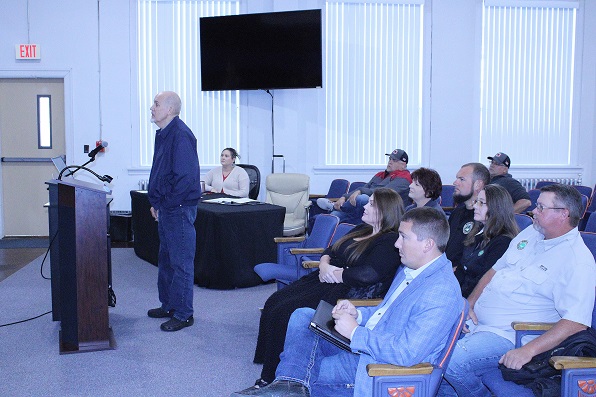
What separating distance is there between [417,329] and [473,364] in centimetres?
64

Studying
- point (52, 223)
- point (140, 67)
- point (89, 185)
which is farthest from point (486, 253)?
point (140, 67)

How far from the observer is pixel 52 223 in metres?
4.40

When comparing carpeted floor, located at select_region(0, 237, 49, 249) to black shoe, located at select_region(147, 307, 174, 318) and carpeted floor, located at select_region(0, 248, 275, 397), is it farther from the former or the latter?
black shoe, located at select_region(147, 307, 174, 318)

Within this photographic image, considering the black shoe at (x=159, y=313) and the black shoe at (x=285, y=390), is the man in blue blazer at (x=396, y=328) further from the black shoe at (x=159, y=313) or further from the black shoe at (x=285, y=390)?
the black shoe at (x=159, y=313)

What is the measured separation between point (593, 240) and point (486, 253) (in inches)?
20.6

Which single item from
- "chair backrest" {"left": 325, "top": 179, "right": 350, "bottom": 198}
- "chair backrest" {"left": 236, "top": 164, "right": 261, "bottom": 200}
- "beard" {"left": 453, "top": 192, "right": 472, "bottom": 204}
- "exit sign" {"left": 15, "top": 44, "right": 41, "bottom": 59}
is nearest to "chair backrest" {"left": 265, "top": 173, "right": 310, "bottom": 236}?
"chair backrest" {"left": 236, "top": 164, "right": 261, "bottom": 200}

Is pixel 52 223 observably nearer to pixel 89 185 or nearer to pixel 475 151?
pixel 89 185

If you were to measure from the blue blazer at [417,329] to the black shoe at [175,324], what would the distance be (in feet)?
8.07

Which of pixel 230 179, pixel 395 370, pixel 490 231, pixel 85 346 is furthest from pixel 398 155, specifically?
pixel 395 370

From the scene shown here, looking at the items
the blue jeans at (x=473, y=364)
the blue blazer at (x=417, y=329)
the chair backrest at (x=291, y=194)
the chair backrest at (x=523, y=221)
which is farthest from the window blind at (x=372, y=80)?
the blue blazer at (x=417, y=329)

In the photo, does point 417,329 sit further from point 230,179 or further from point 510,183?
point 230,179

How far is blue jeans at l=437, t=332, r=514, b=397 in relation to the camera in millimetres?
2637

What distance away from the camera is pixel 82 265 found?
392 centimetres

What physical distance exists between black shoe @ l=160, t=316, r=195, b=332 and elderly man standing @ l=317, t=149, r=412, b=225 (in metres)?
2.62
